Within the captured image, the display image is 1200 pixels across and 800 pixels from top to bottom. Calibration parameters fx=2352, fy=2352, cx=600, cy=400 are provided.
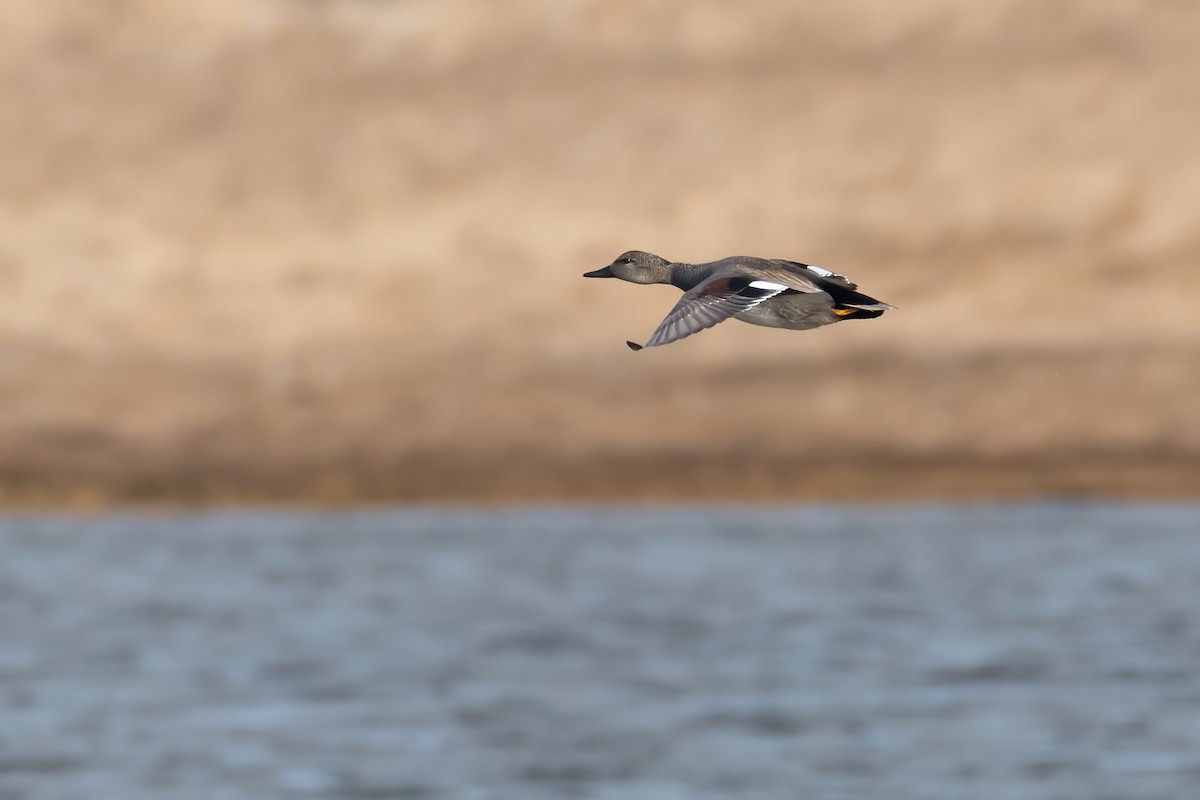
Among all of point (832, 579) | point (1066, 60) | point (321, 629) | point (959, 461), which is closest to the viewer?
point (321, 629)

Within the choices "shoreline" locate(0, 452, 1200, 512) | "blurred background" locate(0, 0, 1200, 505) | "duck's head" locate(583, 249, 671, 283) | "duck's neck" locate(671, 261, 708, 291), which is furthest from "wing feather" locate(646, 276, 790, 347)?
"shoreline" locate(0, 452, 1200, 512)

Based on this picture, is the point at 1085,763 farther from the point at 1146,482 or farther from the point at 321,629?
the point at 1146,482

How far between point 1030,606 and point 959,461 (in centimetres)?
840

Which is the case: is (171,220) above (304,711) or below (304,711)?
above

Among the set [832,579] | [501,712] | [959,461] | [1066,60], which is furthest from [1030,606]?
[1066,60]

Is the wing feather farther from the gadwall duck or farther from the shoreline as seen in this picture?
the shoreline

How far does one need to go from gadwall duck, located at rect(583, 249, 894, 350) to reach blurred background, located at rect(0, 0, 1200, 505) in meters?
43.5

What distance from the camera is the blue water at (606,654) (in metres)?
31.5

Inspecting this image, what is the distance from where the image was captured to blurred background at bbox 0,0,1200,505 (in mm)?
55250

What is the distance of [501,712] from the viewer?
36938 millimetres

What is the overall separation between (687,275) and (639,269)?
27 centimetres

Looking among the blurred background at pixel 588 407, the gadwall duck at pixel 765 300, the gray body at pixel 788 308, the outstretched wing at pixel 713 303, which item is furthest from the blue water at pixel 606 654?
the outstretched wing at pixel 713 303

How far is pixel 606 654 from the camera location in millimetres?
42844

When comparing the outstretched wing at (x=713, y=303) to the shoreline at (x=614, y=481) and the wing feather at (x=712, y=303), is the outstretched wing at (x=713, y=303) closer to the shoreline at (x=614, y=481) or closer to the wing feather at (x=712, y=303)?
the wing feather at (x=712, y=303)
